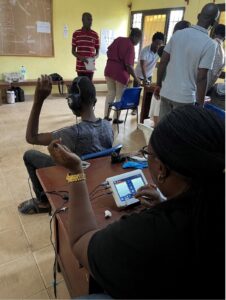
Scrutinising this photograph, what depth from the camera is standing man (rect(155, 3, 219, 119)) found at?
219 centimetres

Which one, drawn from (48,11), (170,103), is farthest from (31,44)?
(170,103)

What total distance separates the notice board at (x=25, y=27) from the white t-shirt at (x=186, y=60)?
4.16 meters

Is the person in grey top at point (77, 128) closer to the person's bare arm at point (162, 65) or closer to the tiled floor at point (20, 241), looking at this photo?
the tiled floor at point (20, 241)

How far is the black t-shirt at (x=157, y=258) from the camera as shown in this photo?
1.81ft

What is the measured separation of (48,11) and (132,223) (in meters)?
6.05

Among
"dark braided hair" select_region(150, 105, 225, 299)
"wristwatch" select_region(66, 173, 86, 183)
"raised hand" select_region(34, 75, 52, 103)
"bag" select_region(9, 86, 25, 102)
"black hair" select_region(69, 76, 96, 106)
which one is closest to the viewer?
"dark braided hair" select_region(150, 105, 225, 299)

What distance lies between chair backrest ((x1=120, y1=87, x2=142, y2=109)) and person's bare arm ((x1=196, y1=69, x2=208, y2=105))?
1397 mm

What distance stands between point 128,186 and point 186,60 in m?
1.61

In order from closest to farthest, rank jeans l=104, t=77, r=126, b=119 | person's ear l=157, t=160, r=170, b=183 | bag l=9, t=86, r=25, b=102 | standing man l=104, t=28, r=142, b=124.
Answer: person's ear l=157, t=160, r=170, b=183
standing man l=104, t=28, r=142, b=124
jeans l=104, t=77, r=126, b=119
bag l=9, t=86, r=25, b=102

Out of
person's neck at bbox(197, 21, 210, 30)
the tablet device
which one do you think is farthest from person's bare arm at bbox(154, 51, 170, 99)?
the tablet device

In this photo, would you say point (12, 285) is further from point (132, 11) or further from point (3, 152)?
point (132, 11)

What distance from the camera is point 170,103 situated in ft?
8.41

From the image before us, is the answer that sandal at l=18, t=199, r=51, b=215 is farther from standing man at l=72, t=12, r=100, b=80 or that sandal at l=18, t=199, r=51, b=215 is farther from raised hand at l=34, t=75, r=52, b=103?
standing man at l=72, t=12, r=100, b=80

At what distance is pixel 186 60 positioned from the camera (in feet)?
7.51
